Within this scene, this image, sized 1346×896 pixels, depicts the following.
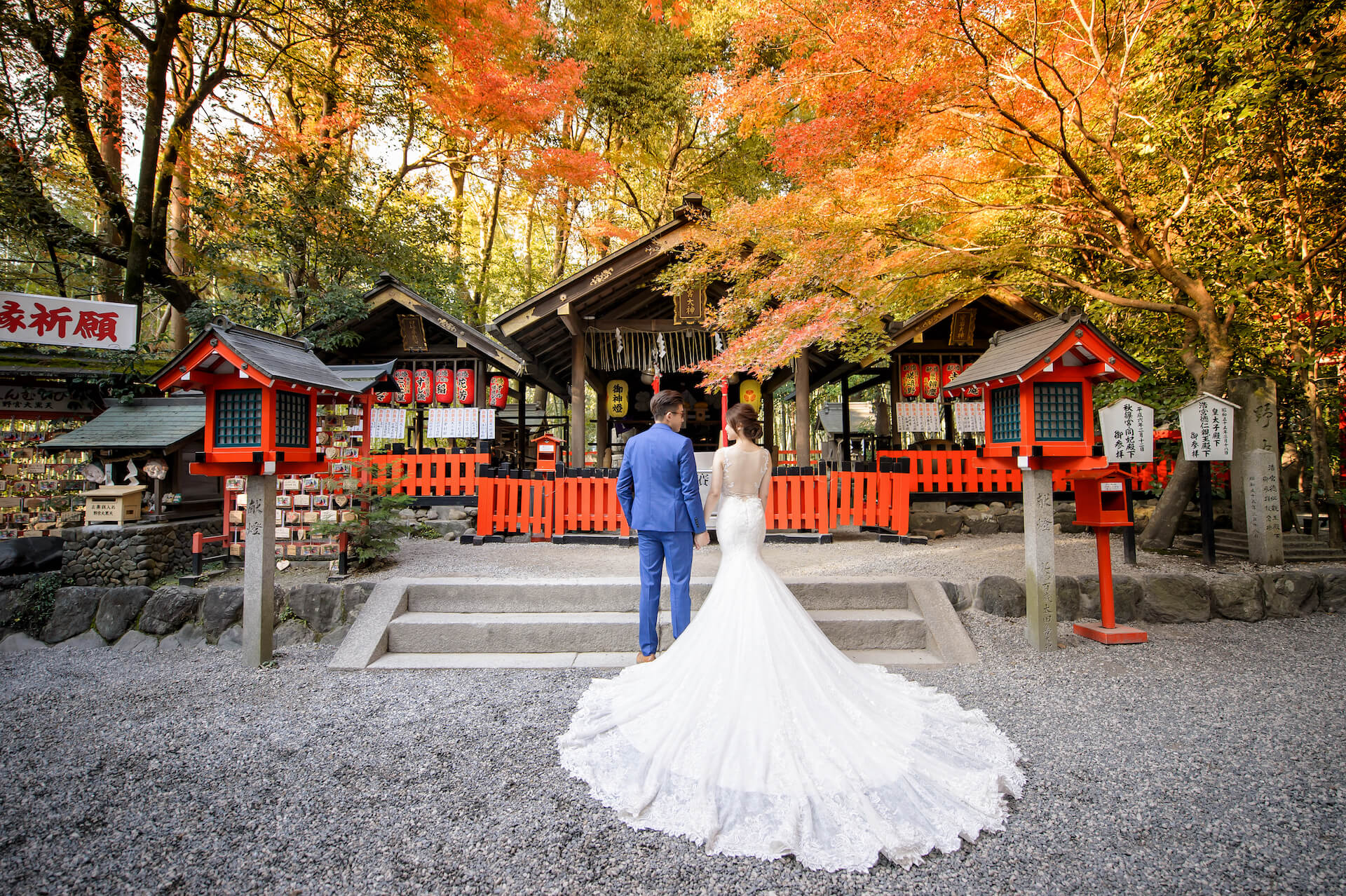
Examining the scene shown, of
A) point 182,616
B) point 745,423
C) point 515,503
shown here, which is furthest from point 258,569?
point 745,423

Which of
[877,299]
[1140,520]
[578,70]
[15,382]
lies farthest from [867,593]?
[578,70]

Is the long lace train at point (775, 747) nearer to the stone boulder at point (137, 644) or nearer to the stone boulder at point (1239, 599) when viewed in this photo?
the stone boulder at point (1239, 599)

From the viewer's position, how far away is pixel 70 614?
557cm

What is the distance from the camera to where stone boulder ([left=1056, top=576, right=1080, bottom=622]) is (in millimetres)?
5516

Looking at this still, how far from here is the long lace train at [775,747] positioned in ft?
7.84

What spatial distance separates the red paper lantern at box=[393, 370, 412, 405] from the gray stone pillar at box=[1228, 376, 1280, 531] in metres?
13.1

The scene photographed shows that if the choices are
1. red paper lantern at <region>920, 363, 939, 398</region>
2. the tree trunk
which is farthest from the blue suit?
the tree trunk

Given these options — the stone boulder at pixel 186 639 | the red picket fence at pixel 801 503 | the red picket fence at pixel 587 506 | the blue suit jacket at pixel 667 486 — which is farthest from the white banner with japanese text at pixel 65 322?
the red picket fence at pixel 801 503

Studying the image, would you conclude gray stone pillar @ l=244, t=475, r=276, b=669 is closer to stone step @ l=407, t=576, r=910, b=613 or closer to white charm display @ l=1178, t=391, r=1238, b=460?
stone step @ l=407, t=576, r=910, b=613

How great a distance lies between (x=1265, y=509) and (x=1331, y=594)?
1052mm

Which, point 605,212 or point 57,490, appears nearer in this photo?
point 57,490

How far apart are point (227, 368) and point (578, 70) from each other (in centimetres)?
1534

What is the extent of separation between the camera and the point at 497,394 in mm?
12516

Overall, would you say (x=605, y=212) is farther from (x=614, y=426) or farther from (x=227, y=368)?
(x=227, y=368)
